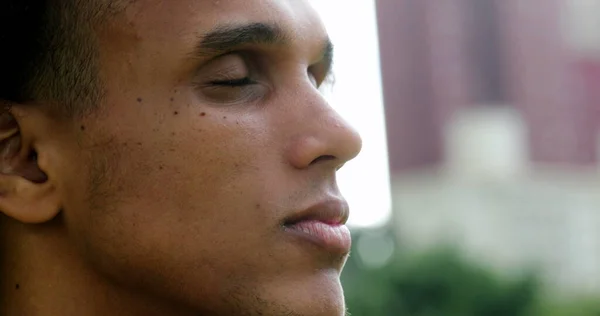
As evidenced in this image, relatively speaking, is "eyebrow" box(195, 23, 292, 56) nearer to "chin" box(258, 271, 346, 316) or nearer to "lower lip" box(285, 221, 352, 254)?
"lower lip" box(285, 221, 352, 254)

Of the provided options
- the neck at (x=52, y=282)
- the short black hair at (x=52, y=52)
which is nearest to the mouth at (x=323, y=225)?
the neck at (x=52, y=282)

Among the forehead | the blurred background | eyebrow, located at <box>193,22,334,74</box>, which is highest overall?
the forehead

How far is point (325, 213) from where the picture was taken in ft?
8.43

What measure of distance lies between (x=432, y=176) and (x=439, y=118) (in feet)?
3.53

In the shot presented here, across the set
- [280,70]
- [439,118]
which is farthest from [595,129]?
[280,70]

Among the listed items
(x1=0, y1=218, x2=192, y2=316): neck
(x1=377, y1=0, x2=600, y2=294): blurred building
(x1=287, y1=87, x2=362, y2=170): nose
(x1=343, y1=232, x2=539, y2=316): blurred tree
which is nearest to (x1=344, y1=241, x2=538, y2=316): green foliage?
(x1=343, y1=232, x2=539, y2=316): blurred tree

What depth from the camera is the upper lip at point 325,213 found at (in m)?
2.53

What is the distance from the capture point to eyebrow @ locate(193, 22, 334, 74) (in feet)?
8.43

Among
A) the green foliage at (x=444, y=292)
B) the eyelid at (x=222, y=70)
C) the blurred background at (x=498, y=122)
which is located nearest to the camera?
the eyelid at (x=222, y=70)

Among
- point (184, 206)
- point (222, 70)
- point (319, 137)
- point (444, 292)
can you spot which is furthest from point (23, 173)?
point (444, 292)

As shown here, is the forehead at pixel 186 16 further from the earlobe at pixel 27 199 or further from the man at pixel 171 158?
the earlobe at pixel 27 199

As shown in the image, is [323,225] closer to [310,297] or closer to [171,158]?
[310,297]

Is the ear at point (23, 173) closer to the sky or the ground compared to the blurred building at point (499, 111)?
closer to the sky

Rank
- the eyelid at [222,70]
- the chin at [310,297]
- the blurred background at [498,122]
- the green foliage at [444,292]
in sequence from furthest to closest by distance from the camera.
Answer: the blurred background at [498,122] < the green foliage at [444,292] < the eyelid at [222,70] < the chin at [310,297]
